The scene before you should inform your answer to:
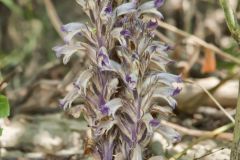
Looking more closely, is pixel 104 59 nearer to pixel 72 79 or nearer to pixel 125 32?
pixel 125 32

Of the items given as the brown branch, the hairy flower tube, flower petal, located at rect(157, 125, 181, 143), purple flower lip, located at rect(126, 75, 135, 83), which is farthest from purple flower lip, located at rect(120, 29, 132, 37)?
the brown branch

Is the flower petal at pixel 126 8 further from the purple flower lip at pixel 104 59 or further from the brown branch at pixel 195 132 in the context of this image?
the brown branch at pixel 195 132

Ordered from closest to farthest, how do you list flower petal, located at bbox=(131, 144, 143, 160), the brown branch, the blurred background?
1. flower petal, located at bbox=(131, 144, 143, 160)
2. the brown branch
3. the blurred background

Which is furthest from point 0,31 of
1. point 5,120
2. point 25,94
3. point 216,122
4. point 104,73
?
point 104,73

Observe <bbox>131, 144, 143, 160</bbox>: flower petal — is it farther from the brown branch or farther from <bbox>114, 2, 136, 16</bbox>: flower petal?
the brown branch

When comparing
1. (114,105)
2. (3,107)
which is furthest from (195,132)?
(114,105)

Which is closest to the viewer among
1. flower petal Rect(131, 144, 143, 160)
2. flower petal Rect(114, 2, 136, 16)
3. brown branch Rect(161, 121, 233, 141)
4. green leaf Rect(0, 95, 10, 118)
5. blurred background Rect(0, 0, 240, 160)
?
flower petal Rect(114, 2, 136, 16)
